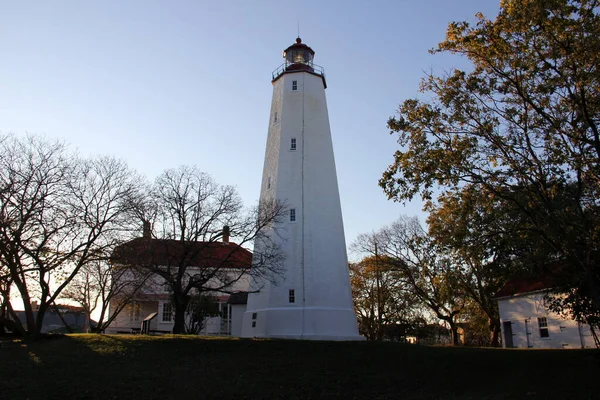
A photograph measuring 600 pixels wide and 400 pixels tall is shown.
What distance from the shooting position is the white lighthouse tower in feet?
92.2

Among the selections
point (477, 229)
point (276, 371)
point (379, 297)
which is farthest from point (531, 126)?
point (379, 297)

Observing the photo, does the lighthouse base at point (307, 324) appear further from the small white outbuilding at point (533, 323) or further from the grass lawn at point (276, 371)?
the small white outbuilding at point (533, 323)

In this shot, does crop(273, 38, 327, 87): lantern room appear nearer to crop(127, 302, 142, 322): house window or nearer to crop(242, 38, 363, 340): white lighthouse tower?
crop(242, 38, 363, 340): white lighthouse tower

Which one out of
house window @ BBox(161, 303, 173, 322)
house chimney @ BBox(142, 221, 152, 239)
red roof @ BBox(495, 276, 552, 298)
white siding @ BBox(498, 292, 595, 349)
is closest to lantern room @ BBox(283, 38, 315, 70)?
house chimney @ BBox(142, 221, 152, 239)

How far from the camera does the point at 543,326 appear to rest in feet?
96.8

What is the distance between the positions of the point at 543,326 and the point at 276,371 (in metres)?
17.7

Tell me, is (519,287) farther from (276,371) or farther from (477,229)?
(276,371)

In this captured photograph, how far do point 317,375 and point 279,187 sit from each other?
13167 millimetres

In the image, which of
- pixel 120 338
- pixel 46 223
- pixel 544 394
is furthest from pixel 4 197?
pixel 544 394

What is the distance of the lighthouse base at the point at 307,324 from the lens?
27594 mm

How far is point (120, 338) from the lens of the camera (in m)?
24.2

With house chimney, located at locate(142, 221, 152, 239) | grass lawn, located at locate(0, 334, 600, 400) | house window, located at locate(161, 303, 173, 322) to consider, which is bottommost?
grass lawn, located at locate(0, 334, 600, 400)

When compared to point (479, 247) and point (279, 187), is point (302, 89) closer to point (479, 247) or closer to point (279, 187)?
point (279, 187)

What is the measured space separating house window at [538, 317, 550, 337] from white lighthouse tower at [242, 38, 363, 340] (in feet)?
34.7
